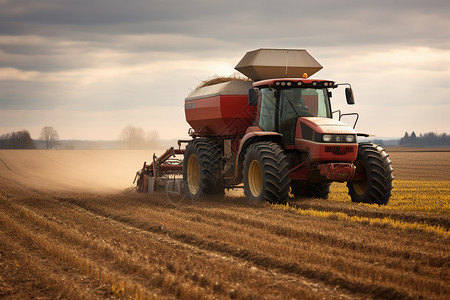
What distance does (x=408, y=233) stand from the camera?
378 inches

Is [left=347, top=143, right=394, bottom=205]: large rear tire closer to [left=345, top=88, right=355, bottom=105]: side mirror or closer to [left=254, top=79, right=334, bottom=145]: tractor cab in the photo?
[left=345, top=88, right=355, bottom=105]: side mirror

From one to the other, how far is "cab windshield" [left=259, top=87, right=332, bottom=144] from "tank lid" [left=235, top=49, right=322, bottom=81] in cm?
160

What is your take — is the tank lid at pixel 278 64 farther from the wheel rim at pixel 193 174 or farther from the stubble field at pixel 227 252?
the stubble field at pixel 227 252

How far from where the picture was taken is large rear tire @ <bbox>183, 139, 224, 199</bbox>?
15523mm

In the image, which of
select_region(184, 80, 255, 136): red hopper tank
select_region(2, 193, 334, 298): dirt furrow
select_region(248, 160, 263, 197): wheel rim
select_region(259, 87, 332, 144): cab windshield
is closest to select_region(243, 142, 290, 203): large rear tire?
select_region(248, 160, 263, 197): wheel rim

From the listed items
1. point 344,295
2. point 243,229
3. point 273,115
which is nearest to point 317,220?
point 243,229

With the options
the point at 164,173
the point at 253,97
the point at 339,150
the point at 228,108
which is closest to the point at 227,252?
the point at 339,150

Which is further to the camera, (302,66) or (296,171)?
(302,66)

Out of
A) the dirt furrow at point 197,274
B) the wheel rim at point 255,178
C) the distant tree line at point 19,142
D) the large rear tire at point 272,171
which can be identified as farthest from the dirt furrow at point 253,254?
the distant tree line at point 19,142

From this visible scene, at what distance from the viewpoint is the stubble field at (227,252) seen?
6453 millimetres

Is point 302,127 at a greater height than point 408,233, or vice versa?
point 302,127

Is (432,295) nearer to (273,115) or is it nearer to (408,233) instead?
(408,233)

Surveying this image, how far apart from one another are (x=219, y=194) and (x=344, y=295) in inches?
388

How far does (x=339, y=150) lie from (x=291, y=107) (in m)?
1.66
